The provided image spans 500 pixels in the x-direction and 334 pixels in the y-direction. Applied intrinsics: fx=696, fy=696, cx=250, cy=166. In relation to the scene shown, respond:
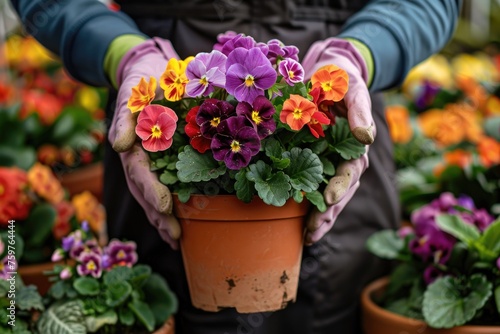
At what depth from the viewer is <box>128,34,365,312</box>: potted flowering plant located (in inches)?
36.5

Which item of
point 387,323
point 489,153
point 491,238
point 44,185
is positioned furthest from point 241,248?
point 489,153

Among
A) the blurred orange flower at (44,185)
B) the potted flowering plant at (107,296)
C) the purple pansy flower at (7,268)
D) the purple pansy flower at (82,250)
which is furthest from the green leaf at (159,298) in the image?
the blurred orange flower at (44,185)

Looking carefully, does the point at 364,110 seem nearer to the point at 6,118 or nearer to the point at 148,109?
the point at 148,109

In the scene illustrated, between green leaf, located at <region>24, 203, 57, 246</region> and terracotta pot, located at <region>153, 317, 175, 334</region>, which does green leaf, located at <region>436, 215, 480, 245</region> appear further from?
green leaf, located at <region>24, 203, 57, 246</region>

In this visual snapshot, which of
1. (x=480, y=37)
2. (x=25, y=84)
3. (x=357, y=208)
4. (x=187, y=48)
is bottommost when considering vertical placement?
(x=480, y=37)

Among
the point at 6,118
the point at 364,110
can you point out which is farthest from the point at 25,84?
the point at 364,110

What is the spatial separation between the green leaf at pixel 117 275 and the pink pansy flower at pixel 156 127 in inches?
12.3

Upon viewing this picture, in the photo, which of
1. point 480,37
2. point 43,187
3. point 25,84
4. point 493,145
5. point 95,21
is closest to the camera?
point 95,21

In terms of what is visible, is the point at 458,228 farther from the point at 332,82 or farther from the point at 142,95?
the point at 142,95

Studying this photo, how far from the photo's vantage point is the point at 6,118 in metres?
1.92

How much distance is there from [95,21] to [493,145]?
107 cm

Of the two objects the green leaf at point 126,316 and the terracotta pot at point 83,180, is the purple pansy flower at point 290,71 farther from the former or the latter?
the terracotta pot at point 83,180

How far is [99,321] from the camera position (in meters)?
1.13

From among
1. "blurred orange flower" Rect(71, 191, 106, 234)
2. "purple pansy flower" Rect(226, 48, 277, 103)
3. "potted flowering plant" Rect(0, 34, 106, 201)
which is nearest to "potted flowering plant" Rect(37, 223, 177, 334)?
"purple pansy flower" Rect(226, 48, 277, 103)
